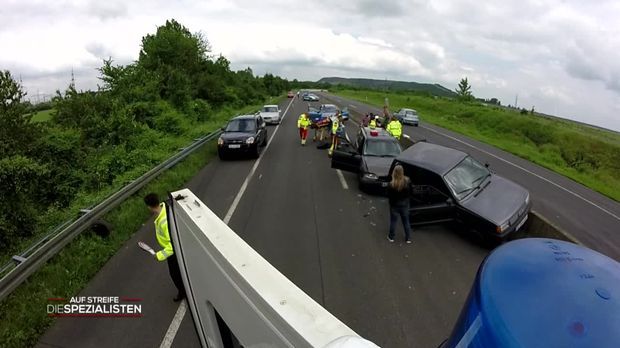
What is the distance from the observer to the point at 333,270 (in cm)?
609

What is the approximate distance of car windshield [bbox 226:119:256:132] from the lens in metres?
15.6

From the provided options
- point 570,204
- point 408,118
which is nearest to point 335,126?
point 570,204

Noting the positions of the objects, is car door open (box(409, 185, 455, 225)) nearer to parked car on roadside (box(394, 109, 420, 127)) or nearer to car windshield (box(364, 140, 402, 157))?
car windshield (box(364, 140, 402, 157))

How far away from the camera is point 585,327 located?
1661 millimetres

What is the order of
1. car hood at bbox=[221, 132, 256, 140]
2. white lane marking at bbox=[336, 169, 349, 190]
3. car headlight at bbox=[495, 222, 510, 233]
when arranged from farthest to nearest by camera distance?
car hood at bbox=[221, 132, 256, 140], white lane marking at bbox=[336, 169, 349, 190], car headlight at bbox=[495, 222, 510, 233]

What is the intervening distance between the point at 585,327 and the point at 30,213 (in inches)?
467

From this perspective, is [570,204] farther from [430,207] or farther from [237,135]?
[237,135]

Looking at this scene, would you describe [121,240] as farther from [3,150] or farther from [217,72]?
[217,72]

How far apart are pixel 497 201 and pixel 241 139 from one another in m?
9.93

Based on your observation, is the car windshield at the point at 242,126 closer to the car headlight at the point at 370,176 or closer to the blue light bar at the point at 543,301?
the car headlight at the point at 370,176

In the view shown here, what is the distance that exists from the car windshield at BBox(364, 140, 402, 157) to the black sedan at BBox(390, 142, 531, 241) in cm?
227

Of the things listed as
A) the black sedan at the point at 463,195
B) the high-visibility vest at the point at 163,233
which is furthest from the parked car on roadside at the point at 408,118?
Answer: the high-visibility vest at the point at 163,233

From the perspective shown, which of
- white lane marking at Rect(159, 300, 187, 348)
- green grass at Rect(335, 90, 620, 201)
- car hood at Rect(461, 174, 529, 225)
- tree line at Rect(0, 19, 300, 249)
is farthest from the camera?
green grass at Rect(335, 90, 620, 201)

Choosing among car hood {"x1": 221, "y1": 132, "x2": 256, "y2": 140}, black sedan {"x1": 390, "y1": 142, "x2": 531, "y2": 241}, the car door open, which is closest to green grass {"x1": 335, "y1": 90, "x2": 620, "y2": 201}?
black sedan {"x1": 390, "y1": 142, "x2": 531, "y2": 241}
